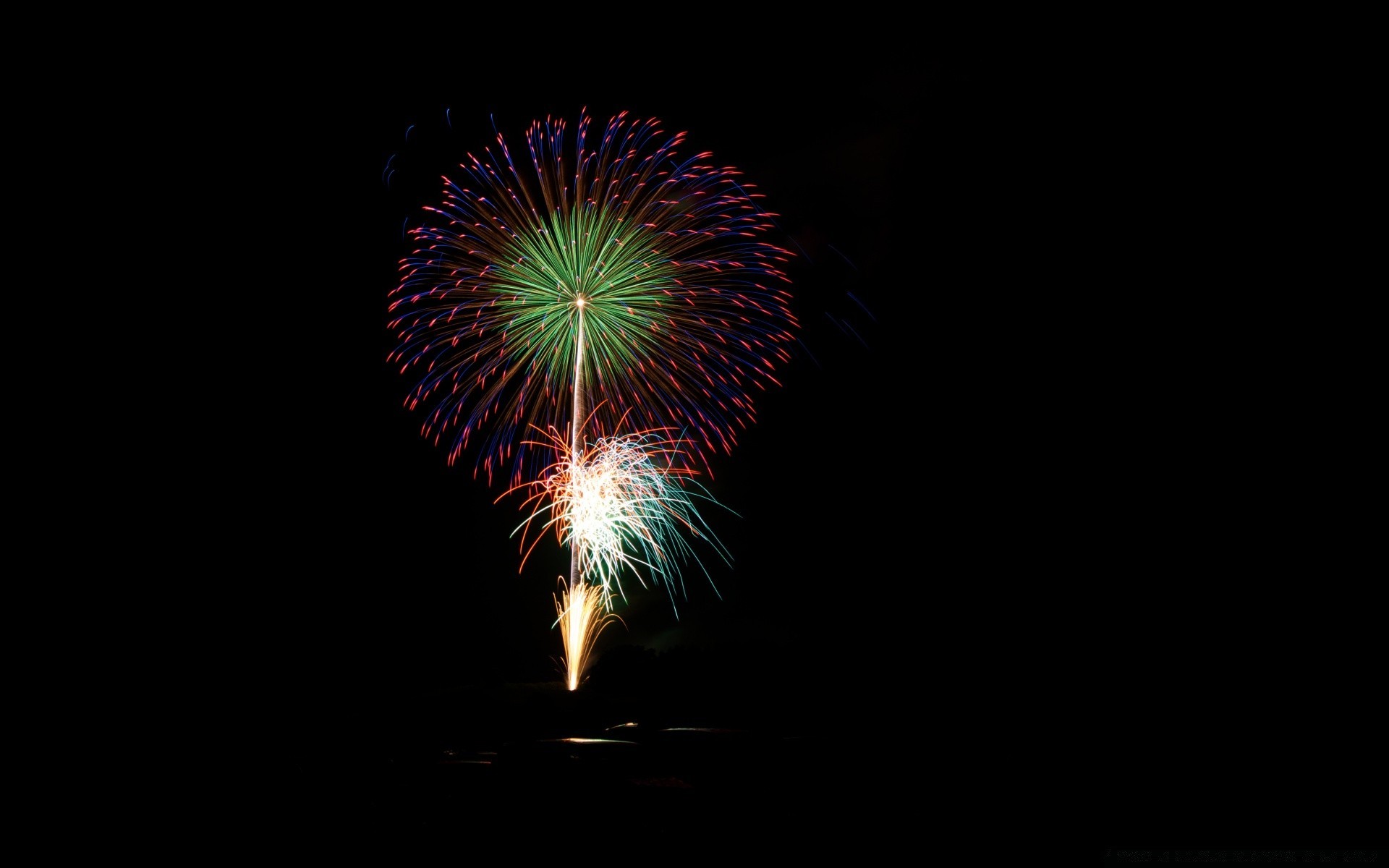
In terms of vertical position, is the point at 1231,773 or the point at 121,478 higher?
the point at 121,478

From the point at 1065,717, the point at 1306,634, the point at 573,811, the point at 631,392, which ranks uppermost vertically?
the point at 631,392

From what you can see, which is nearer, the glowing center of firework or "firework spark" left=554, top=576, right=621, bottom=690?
the glowing center of firework

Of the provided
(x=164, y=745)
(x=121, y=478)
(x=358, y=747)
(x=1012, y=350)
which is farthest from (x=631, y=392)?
(x=1012, y=350)

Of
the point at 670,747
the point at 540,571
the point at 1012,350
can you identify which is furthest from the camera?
the point at 540,571

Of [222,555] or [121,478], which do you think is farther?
[222,555]

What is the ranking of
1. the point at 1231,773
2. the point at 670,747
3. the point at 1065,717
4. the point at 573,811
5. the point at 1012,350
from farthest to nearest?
the point at 1012,350, the point at 1065,717, the point at 670,747, the point at 1231,773, the point at 573,811

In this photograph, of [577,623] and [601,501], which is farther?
[577,623]

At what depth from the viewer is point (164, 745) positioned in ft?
36.3

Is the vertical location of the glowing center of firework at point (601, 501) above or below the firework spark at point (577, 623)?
above

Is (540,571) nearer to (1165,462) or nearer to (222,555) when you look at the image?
(222,555)

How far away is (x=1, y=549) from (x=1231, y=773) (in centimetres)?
1968

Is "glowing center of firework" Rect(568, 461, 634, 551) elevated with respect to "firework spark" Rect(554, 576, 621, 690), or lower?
elevated

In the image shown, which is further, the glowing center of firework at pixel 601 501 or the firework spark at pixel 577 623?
the firework spark at pixel 577 623

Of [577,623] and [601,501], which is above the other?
[601,501]
